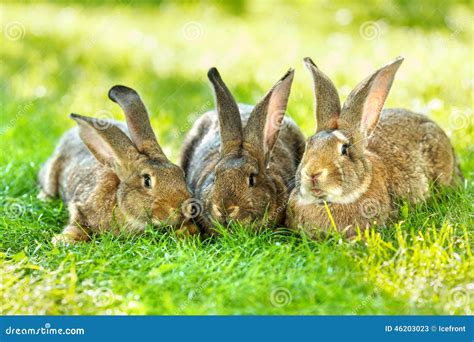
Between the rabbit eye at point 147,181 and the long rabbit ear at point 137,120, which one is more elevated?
the long rabbit ear at point 137,120

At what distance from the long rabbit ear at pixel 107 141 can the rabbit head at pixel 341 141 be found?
1.54 meters

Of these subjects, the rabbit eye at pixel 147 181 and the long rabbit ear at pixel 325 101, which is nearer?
the long rabbit ear at pixel 325 101

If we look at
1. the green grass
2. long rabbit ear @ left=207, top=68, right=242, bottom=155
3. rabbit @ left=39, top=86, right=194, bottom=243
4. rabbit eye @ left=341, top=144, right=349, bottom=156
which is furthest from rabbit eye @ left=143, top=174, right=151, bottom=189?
rabbit eye @ left=341, top=144, right=349, bottom=156

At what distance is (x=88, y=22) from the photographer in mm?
15047

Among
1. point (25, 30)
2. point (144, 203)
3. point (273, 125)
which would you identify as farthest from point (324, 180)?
point (25, 30)

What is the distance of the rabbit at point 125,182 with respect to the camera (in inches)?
255

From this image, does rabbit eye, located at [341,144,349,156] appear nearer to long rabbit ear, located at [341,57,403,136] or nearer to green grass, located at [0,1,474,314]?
long rabbit ear, located at [341,57,403,136]

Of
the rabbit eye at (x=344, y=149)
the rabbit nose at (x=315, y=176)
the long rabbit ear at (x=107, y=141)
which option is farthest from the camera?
the long rabbit ear at (x=107, y=141)

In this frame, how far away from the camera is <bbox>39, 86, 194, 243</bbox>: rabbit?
21.2 feet

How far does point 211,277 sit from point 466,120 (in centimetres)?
456

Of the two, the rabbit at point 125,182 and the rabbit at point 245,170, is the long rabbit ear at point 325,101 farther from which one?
the rabbit at point 125,182

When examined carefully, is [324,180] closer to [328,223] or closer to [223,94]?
[328,223]

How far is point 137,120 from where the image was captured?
6723mm

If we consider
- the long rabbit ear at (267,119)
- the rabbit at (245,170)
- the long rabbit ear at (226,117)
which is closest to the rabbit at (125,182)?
the rabbit at (245,170)
